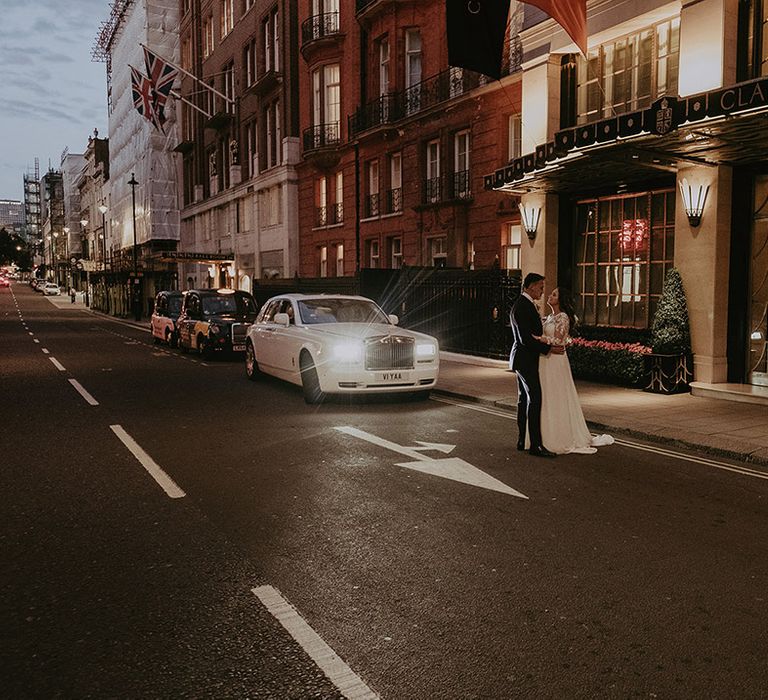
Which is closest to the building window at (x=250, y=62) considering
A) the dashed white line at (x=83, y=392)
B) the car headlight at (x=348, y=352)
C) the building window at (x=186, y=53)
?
the building window at (x=186, y=53)

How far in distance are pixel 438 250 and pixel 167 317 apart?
9.45 m

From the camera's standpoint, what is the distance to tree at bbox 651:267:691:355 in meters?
12.6

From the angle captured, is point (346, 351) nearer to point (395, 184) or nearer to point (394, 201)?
point (394, 201)

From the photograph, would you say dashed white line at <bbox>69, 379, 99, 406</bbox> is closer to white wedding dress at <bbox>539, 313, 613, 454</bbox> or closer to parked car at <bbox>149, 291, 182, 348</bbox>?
white wedding dress at <bbox>539, 313, 613, 454</bbox>

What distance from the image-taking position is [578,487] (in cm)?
682

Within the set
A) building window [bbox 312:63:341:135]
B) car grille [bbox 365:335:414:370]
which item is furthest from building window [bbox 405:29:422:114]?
car grille [bbox 365:335:414:370]

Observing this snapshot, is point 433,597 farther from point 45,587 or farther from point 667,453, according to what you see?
point 667,453

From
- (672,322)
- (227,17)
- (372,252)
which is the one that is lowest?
(672,322)

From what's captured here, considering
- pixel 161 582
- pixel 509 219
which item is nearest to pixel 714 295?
pixel 509 219

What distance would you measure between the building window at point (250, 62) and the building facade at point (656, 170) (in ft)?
98.3

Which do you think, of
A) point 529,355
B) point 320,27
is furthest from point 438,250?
point 529,355

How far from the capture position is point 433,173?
25750 mm

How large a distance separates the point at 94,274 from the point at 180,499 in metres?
62.7

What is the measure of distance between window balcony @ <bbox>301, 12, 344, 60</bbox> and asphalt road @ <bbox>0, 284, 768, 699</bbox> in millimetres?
26909
